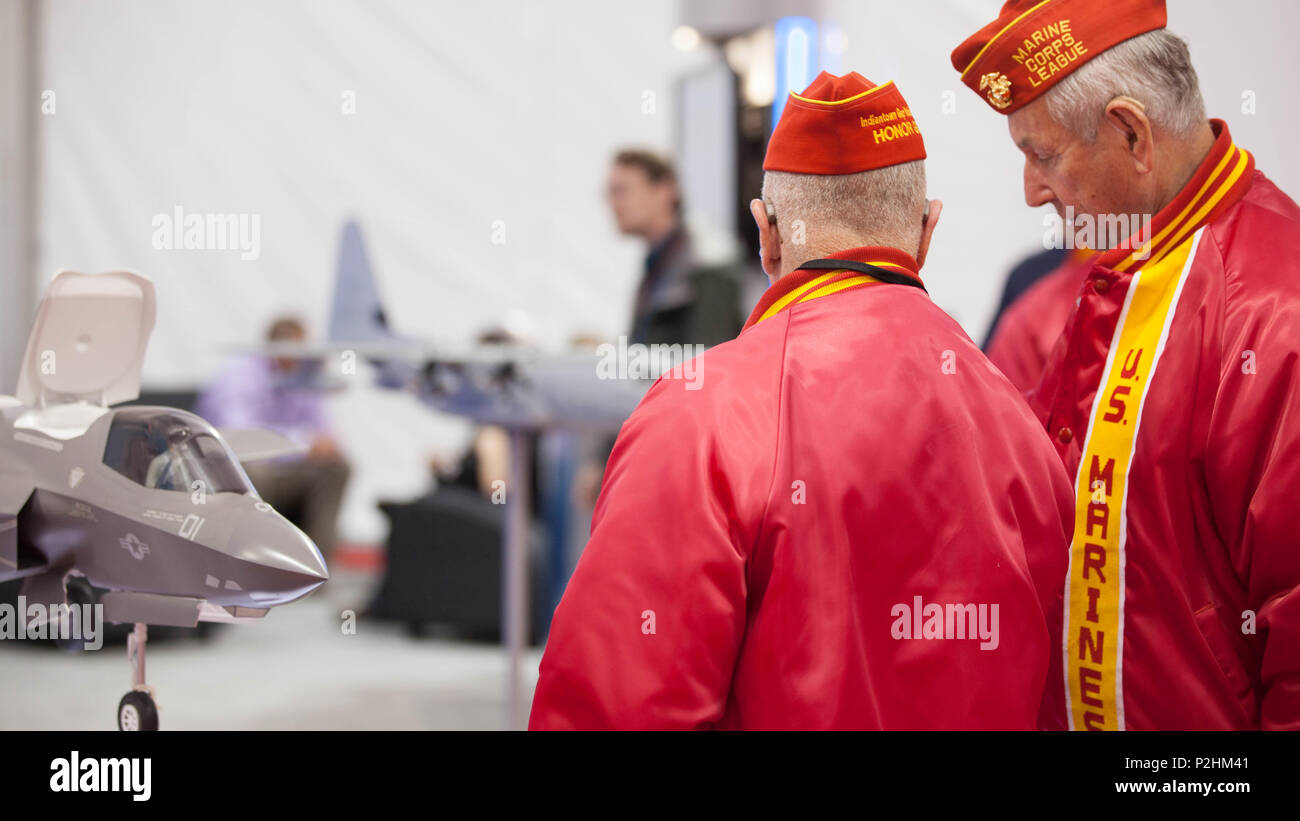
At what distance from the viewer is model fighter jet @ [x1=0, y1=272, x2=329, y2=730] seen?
1.31 m

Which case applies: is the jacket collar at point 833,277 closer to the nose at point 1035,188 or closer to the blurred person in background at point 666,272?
the nose at point 1035,188

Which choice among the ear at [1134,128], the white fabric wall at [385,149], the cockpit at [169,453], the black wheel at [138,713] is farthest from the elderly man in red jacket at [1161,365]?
the white fabric wall at [385,149]

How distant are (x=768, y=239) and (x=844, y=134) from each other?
141 millimetres

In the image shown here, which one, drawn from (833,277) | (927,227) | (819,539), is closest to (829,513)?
(819,539)

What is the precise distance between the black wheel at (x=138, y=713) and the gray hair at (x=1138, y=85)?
1.28 m

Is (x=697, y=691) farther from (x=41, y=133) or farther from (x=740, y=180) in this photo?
(x=41, y=133)

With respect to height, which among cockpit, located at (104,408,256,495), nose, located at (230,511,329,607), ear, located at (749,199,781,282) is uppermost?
ear, located at (749,199,781,282)

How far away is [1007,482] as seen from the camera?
1.21 metres

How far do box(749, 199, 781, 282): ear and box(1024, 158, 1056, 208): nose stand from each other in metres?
0.36

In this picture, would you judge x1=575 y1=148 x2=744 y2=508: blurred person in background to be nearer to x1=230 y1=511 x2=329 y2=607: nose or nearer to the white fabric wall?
x1=230 y1=511 x2=329 y2=607: nose

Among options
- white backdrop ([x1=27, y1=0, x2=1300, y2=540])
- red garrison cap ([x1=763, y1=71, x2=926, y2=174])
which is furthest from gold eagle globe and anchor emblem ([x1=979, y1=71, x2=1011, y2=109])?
white backdrop ([x1=27, y1=0, x2=1300, y2=540])

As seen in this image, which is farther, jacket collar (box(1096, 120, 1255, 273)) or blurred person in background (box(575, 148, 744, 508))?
blurred person in background (box(575, 148, 744, 508))
